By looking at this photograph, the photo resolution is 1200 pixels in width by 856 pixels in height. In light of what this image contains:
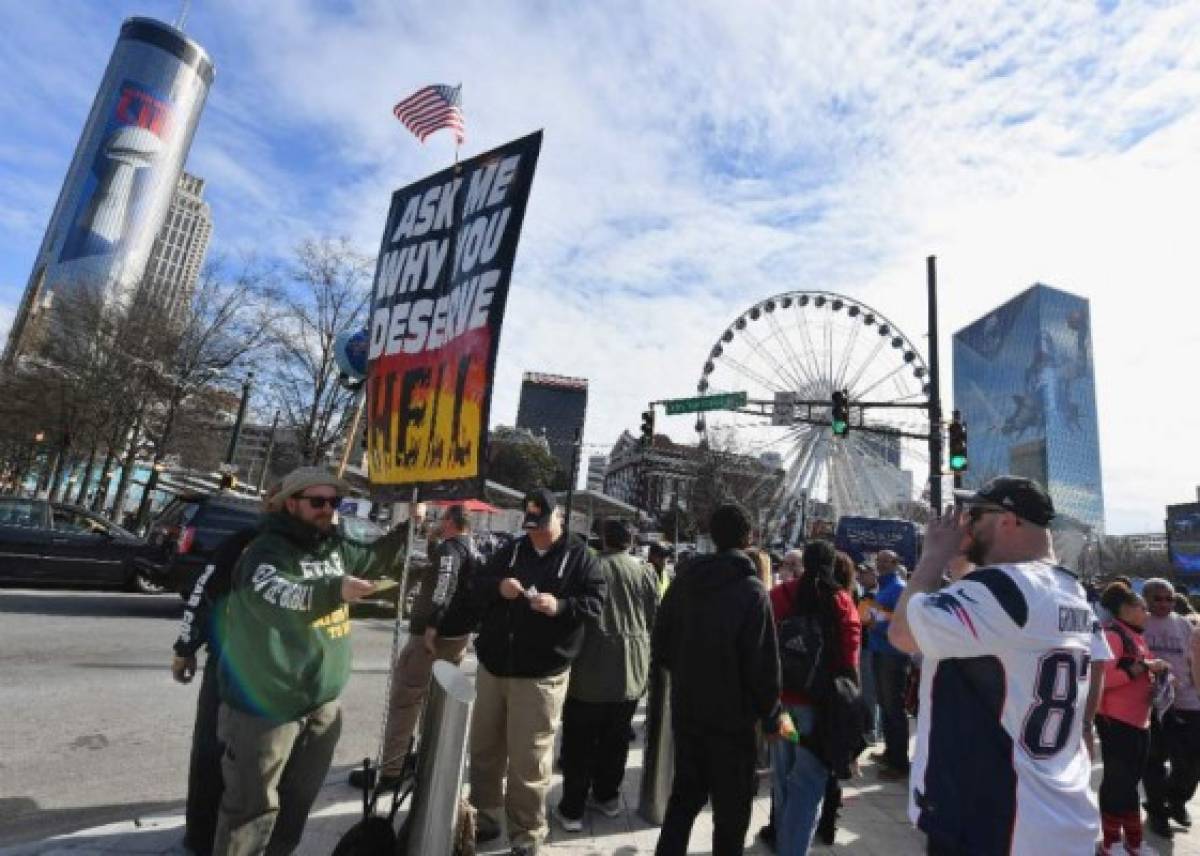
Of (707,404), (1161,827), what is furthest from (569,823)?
(707,404)

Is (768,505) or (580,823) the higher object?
(768,505)

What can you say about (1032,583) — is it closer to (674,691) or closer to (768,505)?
(674,691)

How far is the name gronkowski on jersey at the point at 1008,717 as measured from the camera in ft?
6.57

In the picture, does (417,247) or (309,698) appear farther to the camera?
(417,247)

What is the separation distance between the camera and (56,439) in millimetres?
24438

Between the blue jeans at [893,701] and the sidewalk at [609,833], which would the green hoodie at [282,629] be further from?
the blue jeans at [893,701]

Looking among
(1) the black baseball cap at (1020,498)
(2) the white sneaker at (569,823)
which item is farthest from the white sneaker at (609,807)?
(1) the black baseball cap at (1020,498)

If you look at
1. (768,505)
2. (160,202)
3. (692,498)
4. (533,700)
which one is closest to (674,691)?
(533,700)

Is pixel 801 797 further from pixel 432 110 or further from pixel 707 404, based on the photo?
pixel 707 404

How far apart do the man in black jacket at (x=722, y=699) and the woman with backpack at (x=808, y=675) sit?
0.49m

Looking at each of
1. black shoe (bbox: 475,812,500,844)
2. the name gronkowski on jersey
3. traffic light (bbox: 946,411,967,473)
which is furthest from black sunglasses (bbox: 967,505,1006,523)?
traffic light (bbox: 946,411,967,473)

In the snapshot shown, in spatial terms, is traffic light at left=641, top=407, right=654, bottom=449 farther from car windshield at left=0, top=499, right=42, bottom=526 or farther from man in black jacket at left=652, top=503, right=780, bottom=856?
man in black jacket at left=652, top=503, right=780, bottom=856

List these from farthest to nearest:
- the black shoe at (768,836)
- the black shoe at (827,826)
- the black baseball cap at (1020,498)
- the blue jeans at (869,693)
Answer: the blue jeans at (869,693)
the black shoe at (827,826)
the black shoe at (768,836)
the black baseball cap at (1020,498)

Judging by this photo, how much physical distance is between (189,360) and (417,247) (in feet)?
77.7
